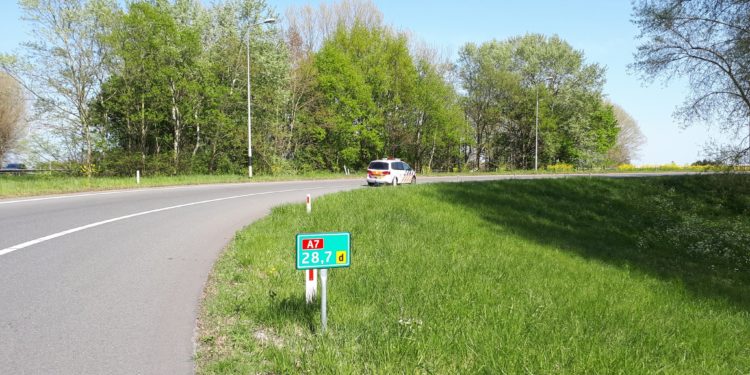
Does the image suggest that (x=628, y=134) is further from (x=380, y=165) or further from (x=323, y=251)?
(x=323, y=251)

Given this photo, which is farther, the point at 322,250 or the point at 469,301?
the point at 469,301

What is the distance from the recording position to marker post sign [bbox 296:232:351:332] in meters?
3.91

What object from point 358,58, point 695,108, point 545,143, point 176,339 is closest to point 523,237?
point 176,339

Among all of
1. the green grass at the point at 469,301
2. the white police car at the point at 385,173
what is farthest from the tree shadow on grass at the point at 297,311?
the white police car at the point at 385,173

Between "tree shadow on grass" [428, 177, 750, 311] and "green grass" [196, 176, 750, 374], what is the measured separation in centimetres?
11

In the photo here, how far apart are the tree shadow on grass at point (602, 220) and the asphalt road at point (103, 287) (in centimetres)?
739

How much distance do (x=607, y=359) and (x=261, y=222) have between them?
786 cm

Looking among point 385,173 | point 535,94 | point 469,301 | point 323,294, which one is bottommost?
point 469,301

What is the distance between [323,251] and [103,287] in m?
3.34

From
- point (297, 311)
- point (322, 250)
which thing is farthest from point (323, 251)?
point (297, 311)

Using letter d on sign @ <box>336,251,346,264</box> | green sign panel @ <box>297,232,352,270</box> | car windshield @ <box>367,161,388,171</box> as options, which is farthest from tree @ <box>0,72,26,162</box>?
letter d on sign @ <box>336,251,346,264</box>

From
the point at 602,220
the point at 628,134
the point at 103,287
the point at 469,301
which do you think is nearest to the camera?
the point at 469,301

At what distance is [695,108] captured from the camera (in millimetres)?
16891

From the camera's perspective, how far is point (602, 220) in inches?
587
